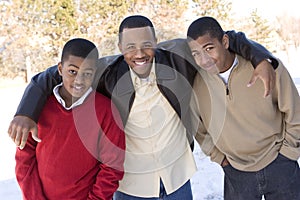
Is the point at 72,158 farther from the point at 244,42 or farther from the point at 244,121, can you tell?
the point at 244,42

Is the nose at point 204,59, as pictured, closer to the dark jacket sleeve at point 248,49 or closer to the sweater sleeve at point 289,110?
the dark jacket sleeve at point 248,49

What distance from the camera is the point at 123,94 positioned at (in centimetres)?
153

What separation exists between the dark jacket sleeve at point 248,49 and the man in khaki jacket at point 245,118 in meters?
0.04

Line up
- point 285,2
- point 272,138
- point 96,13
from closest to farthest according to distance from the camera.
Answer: point 272,138 < point 96,13 < point 285,2

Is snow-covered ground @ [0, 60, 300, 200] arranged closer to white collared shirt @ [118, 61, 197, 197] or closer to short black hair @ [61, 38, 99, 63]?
white collared shirt @ [118, 61, 197, 197]

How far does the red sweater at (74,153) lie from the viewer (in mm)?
1443

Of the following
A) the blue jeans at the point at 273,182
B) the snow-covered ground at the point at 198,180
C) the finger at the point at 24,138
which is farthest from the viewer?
the snow-covered ground at the point at 198,180

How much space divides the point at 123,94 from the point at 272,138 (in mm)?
784

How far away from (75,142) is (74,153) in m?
0.05

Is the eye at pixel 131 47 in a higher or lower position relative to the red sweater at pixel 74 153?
higher

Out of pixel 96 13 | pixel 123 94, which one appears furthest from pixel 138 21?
pixel 96 13

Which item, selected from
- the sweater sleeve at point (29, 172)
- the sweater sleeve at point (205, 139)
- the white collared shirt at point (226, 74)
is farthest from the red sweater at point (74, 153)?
the white collared shirt at point (226, 74)

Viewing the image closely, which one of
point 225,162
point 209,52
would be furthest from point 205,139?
point 209,52

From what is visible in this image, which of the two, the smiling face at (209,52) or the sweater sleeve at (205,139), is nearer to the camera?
the smiling face at (209,52)
